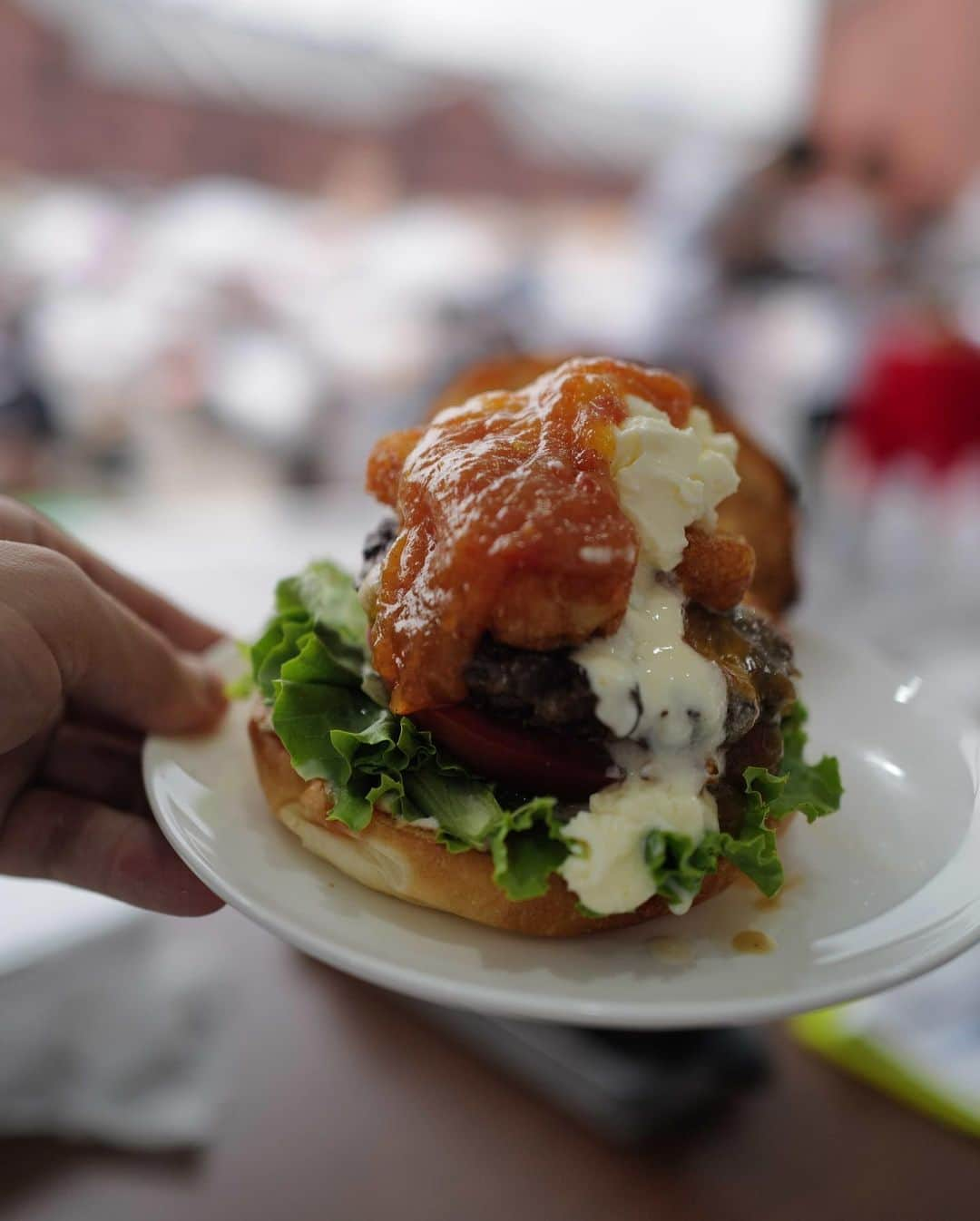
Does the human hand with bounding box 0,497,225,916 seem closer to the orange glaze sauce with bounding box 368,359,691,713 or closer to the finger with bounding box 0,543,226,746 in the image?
the finger with bounding box 0,543,226,746

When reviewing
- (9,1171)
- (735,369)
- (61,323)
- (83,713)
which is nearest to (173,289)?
(61,323)

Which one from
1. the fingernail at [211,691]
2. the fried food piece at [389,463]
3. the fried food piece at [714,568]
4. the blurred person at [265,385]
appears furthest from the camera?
the blurred person at [265,385]

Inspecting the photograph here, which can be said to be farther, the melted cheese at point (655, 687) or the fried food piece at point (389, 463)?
the fried food piece at point (389, 463)

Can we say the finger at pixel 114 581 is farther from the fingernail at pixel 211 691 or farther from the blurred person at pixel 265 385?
the blurred person at pixel 265 385

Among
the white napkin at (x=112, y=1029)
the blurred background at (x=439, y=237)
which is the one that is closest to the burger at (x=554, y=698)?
the white napkin at (x=112, y=1029)

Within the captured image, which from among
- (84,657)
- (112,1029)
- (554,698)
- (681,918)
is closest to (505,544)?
(554,698)

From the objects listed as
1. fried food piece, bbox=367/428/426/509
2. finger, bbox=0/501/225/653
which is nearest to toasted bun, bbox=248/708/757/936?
fried food piece, bbox=367/428/426/509

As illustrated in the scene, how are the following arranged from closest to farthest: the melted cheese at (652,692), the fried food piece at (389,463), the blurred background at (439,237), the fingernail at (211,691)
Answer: the melted cheese at (652,692), the fried food piece at (389,463), the fingernail at (211,691), the blurred background at (439,237)

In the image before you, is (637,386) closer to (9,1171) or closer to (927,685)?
(927,685)

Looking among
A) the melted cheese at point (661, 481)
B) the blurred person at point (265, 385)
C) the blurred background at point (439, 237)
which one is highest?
the melted cheese at point (661, 481)
